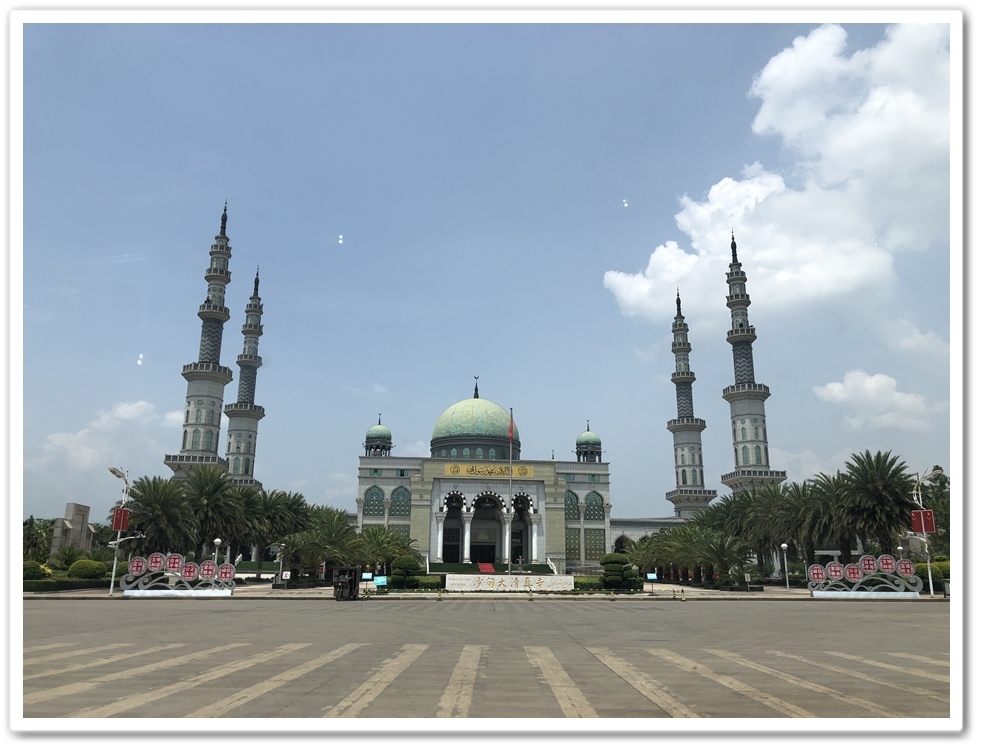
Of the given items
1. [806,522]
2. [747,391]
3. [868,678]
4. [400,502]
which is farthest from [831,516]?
[400,502]

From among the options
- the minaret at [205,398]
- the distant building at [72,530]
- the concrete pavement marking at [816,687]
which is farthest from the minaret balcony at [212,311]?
the concrete pavement marking at [816,687]

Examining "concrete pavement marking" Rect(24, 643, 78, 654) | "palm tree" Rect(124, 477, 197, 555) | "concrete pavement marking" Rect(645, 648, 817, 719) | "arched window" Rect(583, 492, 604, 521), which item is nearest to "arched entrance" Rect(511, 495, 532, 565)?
"arched window" Rect(583, 492, 604, 521)

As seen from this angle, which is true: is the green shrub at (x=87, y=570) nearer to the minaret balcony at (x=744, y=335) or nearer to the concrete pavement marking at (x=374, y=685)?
the concrete pavement marking at (x=374, y=685)

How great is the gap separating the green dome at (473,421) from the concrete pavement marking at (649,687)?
2786 inches

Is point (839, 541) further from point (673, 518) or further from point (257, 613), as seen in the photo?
point (673, 518)

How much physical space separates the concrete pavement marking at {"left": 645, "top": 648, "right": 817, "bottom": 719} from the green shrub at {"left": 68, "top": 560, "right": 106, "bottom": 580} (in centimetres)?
3670

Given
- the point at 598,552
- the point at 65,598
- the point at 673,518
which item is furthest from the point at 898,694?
the point at 673,518

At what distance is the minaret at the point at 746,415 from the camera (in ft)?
229

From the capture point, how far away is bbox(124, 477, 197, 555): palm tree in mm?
40906

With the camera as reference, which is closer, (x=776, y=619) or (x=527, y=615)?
(x=776, y=619)

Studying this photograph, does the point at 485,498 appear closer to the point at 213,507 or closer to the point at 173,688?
the point at 213,507

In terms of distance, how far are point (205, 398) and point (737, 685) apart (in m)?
66.2
